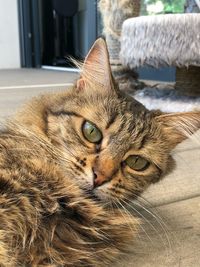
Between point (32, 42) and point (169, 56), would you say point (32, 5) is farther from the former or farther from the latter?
point (169, 56)

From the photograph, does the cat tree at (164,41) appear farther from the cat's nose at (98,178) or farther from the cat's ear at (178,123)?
the cat's nose at (98,178)

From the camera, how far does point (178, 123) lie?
972 millimetres

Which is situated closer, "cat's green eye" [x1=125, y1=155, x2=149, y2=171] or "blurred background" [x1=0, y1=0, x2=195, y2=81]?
"cat's green eye" [x1=125, y1=155, x2=149, y2=171]

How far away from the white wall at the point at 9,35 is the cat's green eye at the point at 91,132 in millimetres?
4272

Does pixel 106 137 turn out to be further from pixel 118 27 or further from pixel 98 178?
pixel 118 27

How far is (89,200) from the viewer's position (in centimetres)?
73

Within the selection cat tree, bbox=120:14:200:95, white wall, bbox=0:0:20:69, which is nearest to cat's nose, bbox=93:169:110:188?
cat tree, bbox=120:14:200:95

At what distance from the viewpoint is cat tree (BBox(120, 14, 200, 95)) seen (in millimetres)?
2104

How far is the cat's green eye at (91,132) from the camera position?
83 cm

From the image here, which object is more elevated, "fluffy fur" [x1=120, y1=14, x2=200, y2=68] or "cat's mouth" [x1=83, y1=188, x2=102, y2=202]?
"fluffy fur" [x1=120, y1=14, x2=200, y2=68]

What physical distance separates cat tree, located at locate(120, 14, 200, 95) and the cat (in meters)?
1.22

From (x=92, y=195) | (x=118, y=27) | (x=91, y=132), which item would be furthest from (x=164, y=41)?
(x=92, y=195)

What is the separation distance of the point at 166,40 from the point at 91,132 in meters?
Result: 1.42

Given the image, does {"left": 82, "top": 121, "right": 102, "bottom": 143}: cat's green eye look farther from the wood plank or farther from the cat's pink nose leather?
the wood plank
